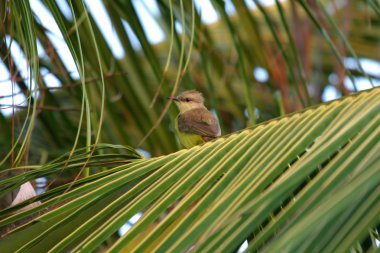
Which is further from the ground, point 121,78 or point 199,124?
point 121,78

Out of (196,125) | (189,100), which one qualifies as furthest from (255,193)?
(189,100)

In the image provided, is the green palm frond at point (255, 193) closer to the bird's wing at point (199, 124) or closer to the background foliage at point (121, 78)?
the background foliage at point (121, 78)

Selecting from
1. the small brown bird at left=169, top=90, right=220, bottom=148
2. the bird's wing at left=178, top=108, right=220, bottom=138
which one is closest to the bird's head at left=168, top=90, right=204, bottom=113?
the small brown bird at left=169, top=90, right=220, bottom=148

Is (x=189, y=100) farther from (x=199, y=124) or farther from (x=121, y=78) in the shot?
(x=121, y=78)

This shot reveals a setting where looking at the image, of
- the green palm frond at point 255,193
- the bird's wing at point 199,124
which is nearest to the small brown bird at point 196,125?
the bird's wing at point 199,124

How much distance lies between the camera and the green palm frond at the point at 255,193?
1188 mm

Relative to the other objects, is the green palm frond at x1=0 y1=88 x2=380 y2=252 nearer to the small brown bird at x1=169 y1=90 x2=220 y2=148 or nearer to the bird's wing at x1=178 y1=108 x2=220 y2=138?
the small brown bird at x1=169 y1=90 x2=220 y2=148

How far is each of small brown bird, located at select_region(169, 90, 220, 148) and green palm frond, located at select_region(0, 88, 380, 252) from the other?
9.72 feet

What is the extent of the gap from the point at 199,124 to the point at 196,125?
0.13 ft

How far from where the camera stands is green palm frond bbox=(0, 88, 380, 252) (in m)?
1.19

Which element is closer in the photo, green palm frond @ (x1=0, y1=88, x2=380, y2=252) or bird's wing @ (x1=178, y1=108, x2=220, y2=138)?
green palm frond @ (x1=0, y1=88, x2=380, y2=252)

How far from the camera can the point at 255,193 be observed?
1423 millimetres

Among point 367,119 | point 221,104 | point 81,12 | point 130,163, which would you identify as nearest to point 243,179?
point 367,119

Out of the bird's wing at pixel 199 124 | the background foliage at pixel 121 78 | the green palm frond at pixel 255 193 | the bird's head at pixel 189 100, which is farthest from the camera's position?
the bird's head at pixel 189 100
